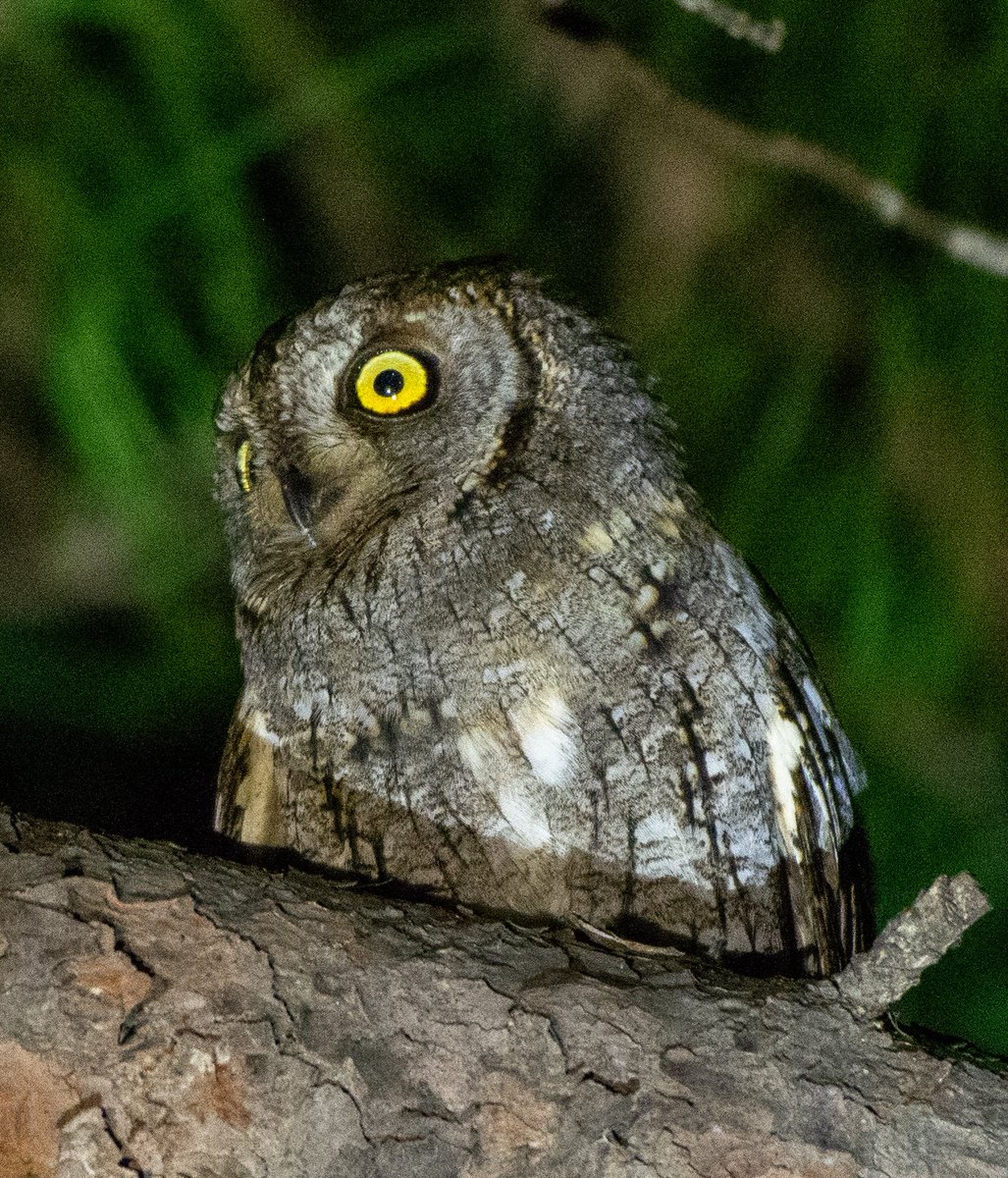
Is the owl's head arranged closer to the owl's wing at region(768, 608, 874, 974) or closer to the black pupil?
the black pupil

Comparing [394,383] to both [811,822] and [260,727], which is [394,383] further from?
[811,822]

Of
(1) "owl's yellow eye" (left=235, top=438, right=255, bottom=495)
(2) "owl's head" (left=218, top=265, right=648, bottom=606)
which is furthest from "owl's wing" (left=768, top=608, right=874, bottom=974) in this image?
(1) "owl's yellow eye" (left=235, top=438, right=255, bottom=495)

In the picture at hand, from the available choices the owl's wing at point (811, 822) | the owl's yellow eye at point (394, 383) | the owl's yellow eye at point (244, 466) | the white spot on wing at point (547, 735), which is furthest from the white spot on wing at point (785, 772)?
the owl's yellow eye at point (244, 466)

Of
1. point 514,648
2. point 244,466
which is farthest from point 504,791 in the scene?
point 244,466

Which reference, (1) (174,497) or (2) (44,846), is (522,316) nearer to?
(2) (44,846)

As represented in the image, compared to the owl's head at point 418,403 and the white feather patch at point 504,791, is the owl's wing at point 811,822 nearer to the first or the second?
the white feather patch at point 504,791

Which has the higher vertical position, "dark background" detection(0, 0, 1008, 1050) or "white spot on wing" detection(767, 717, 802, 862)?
"dark background" detection(0, 0, 1008, 1050)

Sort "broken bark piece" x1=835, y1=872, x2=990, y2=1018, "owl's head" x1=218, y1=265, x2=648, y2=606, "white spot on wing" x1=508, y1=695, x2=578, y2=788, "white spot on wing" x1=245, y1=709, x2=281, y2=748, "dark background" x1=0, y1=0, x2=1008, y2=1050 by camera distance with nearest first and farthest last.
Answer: "broken bark piece" x1=835, y1=872, x2=990, y2=1018
"white spot on wing" x1=508, y1=695, x2=578, y2=788
"owl's head" x1=218, y1=265, x2=648, y2=606
"white spot on wing" x1=245, y1=709, x2=281, y2=748
"dark background" x1=0, y1=0, x2=1008, y2=1050
